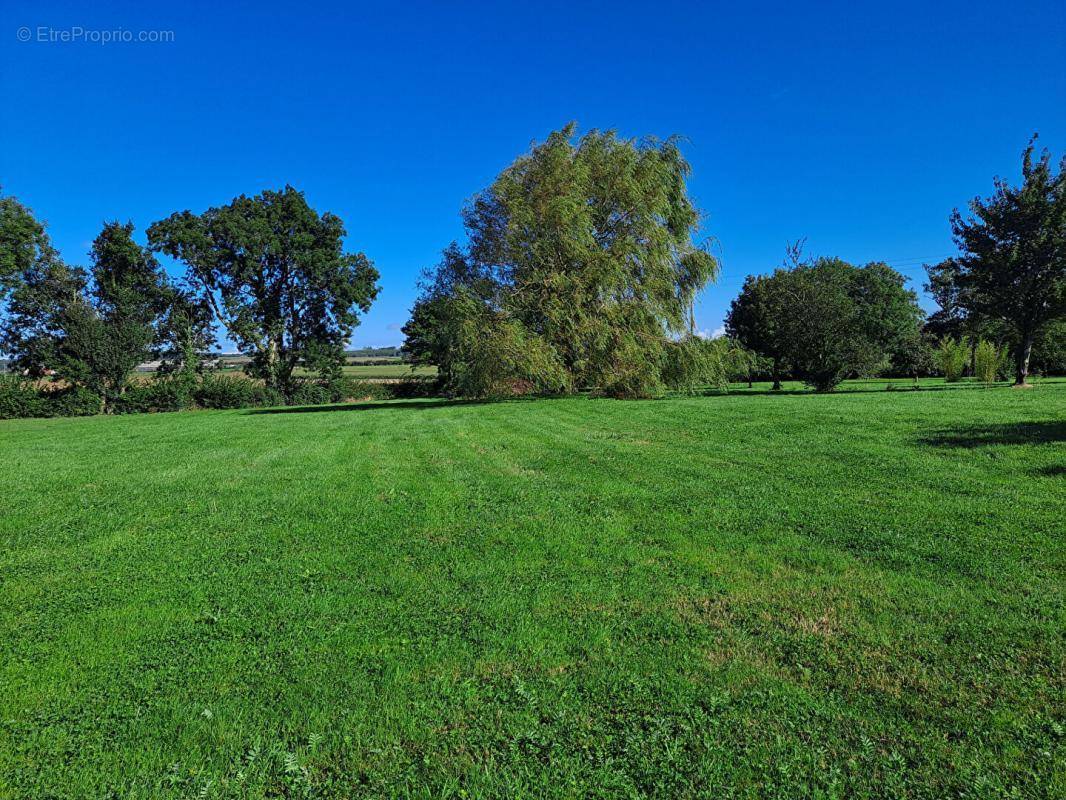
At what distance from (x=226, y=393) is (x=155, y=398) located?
337 cm

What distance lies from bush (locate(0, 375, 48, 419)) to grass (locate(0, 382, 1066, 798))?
2587cm

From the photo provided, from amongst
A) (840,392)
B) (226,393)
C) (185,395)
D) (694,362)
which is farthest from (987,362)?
(185,395)

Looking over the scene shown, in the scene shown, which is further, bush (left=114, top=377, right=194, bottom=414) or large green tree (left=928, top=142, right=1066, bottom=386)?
bush (left=114, top=377, right=194, bottom=414)

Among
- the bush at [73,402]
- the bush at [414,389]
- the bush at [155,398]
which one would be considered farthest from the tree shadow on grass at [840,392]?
the bush at [73,402]

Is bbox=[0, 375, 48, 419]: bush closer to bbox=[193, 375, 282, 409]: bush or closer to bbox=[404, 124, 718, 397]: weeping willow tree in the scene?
bbox=[193, 375, 282, 409]: bush

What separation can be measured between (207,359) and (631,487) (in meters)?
35.9

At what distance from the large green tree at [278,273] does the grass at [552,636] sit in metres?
31.1

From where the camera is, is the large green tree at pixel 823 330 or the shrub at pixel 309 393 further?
the shrub at pixel 309 393

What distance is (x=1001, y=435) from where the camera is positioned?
769 cm

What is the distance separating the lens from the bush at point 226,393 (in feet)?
99.6

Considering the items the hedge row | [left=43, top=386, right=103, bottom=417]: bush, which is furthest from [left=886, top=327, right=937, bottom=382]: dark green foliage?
[left=43, top=386, right=103, bottom=417]: bush

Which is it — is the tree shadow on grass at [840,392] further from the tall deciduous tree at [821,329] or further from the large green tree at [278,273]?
the large green tree at [278,273]

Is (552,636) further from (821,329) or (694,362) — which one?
(821,329)

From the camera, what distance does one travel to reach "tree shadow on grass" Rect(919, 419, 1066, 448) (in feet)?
23.7
